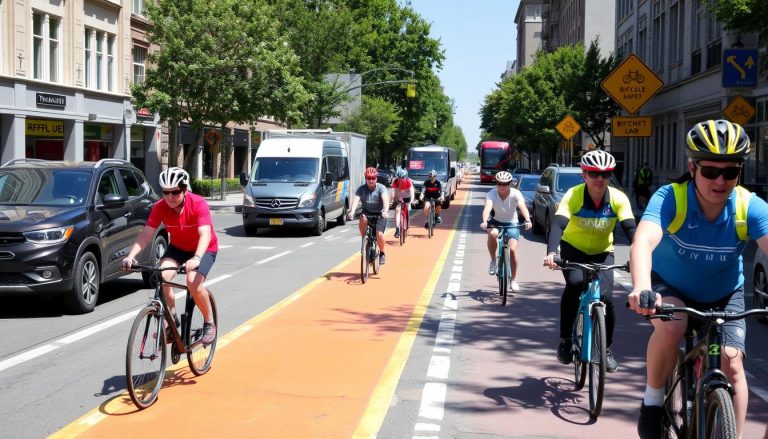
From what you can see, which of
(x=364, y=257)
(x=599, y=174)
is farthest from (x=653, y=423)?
(x=364, y=257)

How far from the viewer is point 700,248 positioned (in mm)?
4434

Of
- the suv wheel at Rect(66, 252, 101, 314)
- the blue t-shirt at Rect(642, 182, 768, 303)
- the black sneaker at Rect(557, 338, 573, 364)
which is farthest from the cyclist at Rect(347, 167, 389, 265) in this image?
the blue t-shirt at Rect(642, 182, 768, 303)

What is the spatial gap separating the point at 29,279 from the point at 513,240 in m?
5.79

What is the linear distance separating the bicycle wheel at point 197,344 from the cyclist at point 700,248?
3.59 metres

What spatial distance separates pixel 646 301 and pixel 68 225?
7800 millimetres

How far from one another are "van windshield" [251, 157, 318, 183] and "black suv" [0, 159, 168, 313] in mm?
11430

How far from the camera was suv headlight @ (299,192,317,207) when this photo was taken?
75.4 feet

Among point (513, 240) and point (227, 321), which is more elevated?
point (513, 240)

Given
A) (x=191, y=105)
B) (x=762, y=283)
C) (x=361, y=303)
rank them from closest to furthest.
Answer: (x=762, y=283), (x=361, y=303), (x=191, y=105)

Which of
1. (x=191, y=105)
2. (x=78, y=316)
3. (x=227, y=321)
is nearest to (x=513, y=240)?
(x=227, y=321)

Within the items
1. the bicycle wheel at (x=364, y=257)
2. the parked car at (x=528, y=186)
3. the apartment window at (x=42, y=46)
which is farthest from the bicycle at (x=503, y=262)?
the apartment window at (x=42, y=46)

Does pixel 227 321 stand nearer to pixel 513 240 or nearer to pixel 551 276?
pixel 513 240

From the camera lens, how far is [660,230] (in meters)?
4.43

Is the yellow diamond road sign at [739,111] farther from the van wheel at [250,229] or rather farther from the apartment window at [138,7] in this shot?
the apartment window at [138,7]
